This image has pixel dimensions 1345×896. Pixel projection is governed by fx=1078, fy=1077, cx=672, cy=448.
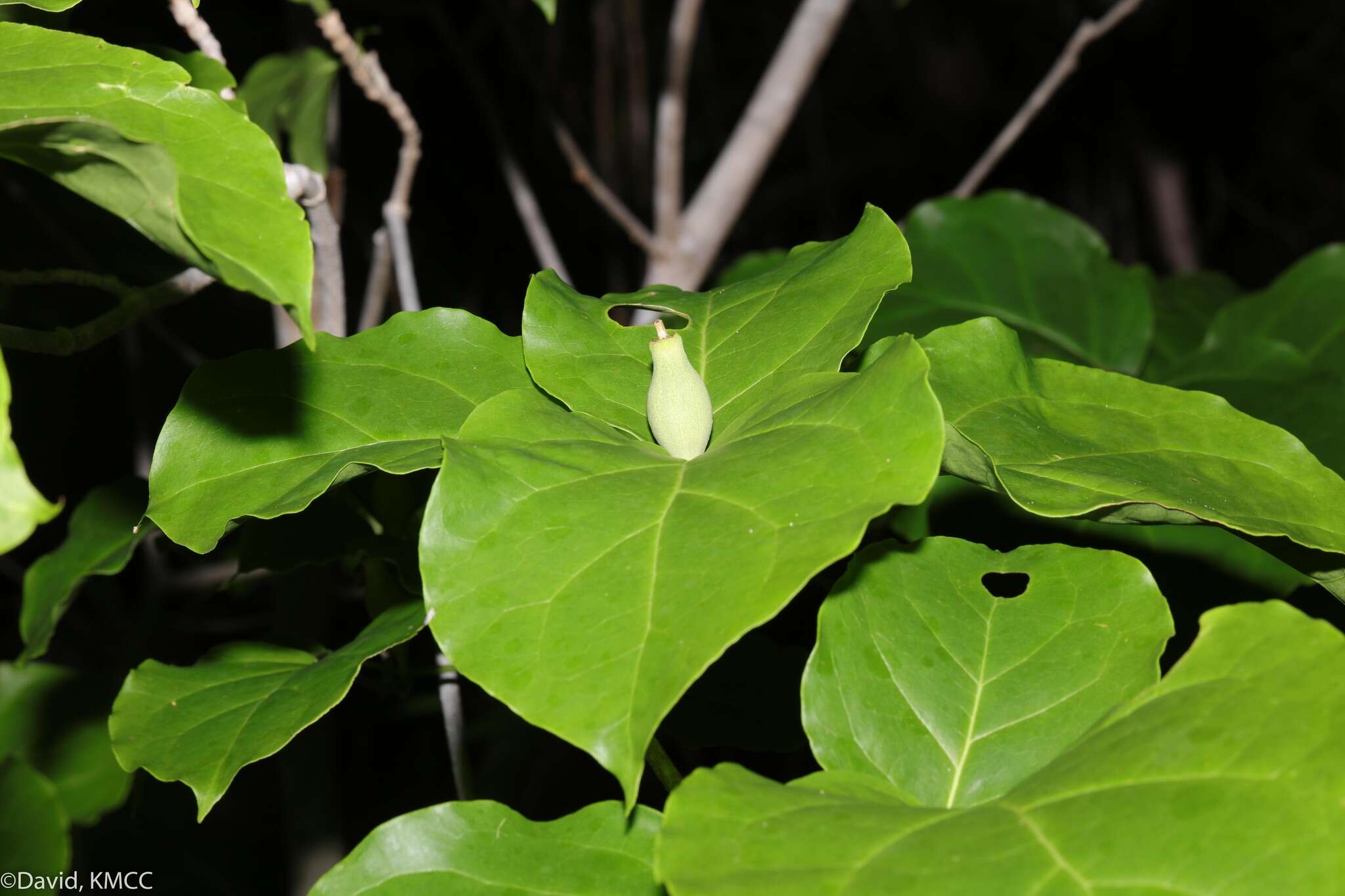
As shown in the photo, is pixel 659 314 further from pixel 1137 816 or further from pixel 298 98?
pixel 1137 816

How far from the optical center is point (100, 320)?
22.6 inches

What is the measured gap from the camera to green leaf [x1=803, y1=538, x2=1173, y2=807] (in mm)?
439

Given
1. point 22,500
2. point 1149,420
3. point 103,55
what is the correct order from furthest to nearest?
point 1149,420 < point 103,55 < point 22,500

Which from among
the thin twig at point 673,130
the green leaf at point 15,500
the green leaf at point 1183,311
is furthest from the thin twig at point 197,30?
the green leaf at point 1183,311

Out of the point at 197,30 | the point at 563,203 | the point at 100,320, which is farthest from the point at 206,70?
the point at 563,203

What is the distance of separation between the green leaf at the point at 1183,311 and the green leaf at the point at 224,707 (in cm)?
88

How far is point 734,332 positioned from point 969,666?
0.19m

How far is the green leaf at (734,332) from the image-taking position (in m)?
0.49

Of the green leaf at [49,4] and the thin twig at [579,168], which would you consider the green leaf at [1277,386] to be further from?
the green leaf at [49,4]

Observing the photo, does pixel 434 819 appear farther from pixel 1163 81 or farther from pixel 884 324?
pixel 1163 81

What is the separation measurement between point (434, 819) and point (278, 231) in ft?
0.85

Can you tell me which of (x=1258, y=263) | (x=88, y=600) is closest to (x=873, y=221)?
(x=88, y=600)

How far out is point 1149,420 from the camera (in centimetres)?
50

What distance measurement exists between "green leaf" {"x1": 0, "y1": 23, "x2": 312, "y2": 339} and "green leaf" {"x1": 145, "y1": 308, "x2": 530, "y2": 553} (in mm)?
123
